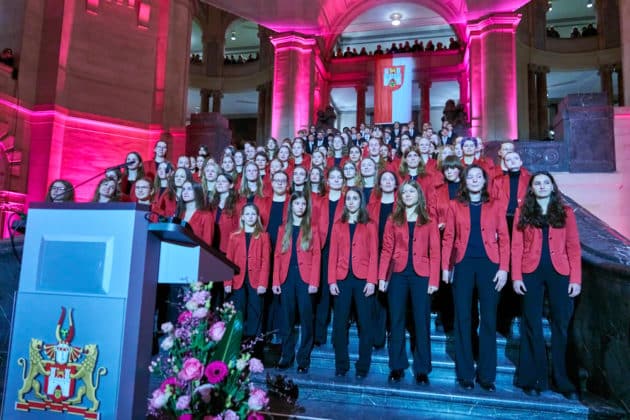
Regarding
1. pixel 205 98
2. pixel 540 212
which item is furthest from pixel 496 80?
pixel 205 98

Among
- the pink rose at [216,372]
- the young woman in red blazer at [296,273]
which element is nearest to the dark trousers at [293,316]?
the young woman in red blazer at [296,273]

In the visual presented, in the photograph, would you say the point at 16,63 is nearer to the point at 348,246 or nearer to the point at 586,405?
the point at 348,246

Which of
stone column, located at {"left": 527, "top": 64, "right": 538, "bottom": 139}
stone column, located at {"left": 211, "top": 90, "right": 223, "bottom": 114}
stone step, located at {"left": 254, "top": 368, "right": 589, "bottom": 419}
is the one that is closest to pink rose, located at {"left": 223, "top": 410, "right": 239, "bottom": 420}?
stone step, located at {"left": 254, "top": 368, "right": 589, "bottom": 419}

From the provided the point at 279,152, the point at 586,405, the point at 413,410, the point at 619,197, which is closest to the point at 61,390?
the point at 413,410

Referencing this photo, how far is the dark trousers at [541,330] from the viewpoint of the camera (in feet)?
11.2

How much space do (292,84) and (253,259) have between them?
11.9m

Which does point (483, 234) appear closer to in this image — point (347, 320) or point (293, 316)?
point (347, 320)

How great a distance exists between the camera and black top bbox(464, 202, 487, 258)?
3803mm

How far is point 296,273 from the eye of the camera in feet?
14.0

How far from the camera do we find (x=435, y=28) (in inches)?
906

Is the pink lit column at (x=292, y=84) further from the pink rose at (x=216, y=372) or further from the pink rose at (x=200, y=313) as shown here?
the pink rose at (x=216, y=372)

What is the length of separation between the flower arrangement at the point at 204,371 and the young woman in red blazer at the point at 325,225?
8.37 ft

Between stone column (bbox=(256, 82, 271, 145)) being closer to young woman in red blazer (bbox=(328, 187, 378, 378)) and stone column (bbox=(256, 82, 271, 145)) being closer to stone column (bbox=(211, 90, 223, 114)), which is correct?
stone column (bbox=(211, 90, 223, 114))

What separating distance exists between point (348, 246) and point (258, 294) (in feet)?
3.20
